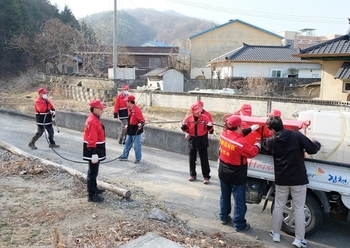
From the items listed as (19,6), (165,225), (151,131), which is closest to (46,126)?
(151,131)

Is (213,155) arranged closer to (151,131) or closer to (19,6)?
(151,131)

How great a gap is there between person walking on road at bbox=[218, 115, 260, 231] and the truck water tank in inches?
37.0

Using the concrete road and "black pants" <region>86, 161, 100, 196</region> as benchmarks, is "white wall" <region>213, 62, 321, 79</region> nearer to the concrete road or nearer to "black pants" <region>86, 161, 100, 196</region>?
the concrete road

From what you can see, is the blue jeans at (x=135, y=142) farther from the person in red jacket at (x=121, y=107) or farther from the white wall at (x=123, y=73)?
the white wall at (x=123, y=73)

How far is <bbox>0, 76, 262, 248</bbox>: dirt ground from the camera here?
4.17 metres

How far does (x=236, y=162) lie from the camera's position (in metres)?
4.97

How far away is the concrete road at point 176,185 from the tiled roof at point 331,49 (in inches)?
243

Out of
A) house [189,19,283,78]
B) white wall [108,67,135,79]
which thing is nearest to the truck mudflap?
white wall [108,67,135,79]

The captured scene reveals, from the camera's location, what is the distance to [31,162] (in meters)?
7.59

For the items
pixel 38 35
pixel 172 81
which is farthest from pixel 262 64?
pixel 38 35

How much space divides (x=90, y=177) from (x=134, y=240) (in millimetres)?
1766

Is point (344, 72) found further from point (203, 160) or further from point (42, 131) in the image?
point (42, 131)

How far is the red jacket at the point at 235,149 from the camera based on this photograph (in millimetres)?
4844

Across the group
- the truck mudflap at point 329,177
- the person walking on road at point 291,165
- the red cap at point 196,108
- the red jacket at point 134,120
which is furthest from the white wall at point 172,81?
the person walking on road at point 291,165
